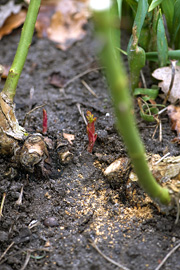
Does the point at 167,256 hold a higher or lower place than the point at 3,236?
lower

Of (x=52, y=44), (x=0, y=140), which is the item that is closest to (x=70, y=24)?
(x=52, y=44)

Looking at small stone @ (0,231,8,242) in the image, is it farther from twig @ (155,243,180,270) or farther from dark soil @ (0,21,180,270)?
twig @ (155,243,180,270)

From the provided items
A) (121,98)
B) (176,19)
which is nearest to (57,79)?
(176,19)

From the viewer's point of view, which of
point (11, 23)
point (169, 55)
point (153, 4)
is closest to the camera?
point (153, 4)

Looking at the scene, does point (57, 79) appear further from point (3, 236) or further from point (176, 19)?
point (3, 236)

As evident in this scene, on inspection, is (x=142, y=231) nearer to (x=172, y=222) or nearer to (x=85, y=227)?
(x=172, y=222)
